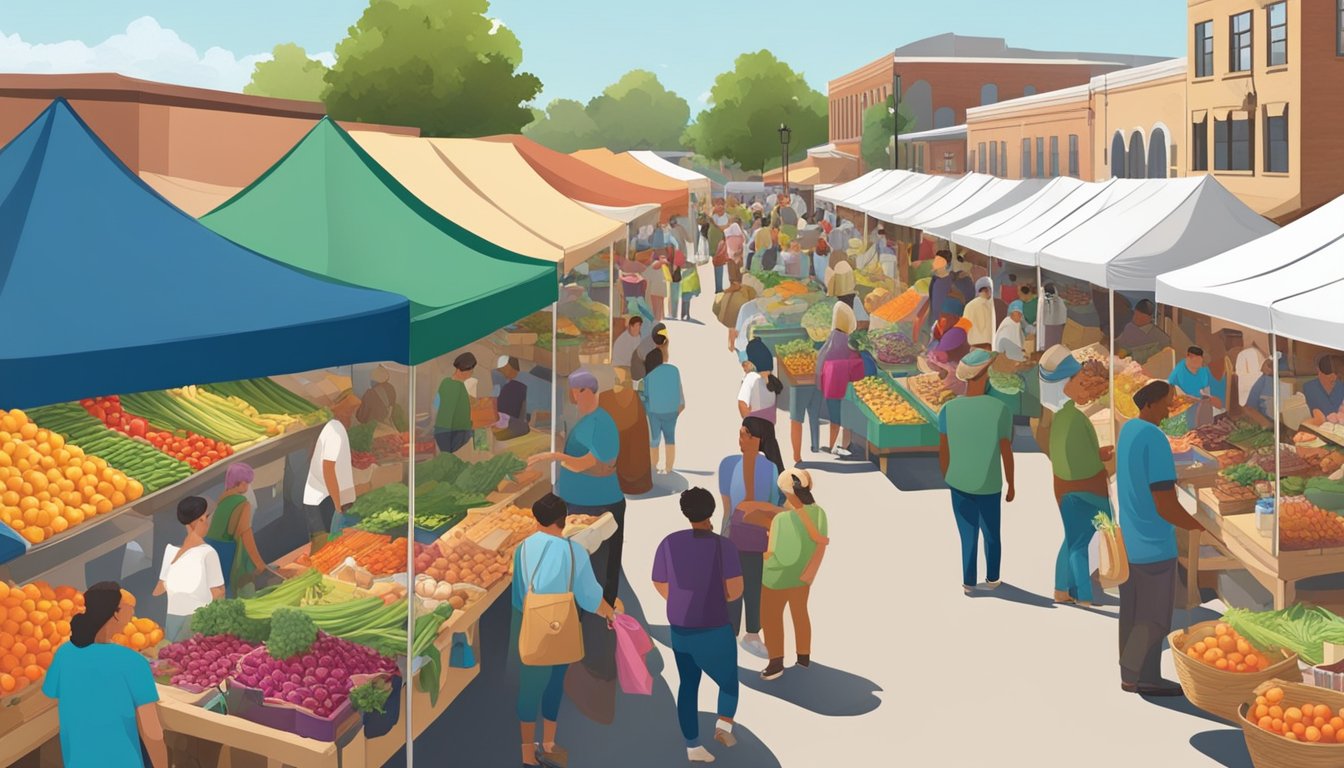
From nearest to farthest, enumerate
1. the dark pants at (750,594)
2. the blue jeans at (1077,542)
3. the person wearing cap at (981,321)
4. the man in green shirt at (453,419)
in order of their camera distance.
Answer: the dark pants at (750,594) < the blue jeans at (1077,542) < the man in green shirt at (453,419) < the person wearing cap at (981,321)

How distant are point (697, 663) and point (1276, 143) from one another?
25.3 metres

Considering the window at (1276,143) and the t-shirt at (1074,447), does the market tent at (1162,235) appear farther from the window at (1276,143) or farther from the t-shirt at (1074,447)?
the window at (1276,143)

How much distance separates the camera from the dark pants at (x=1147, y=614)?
8680 millimetres

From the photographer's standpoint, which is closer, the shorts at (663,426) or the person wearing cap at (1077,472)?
the person wearing cap at (1077,472)

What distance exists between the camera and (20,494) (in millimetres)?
9656

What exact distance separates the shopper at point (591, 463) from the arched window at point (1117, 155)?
36.9 metres

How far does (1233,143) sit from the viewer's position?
31328mm

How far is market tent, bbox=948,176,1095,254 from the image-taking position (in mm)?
21781

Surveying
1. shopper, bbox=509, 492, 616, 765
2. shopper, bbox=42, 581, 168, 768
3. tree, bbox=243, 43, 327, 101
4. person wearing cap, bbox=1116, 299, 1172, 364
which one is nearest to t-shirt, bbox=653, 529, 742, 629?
shopper, bbox=509, 492, 616, 765

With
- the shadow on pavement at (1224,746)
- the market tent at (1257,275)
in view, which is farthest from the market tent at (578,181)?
the shadow on pavement at (1224,746)

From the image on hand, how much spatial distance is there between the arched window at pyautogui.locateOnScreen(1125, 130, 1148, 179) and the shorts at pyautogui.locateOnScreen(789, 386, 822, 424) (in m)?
26.9

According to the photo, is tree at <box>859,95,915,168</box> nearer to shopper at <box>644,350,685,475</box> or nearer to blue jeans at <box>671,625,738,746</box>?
shopper at <box>644,350,685,475</box>

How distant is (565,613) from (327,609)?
137 centimetres

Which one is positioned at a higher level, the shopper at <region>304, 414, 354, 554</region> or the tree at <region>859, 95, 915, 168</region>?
the tree at <region>859, 95, 915, 168</region>
